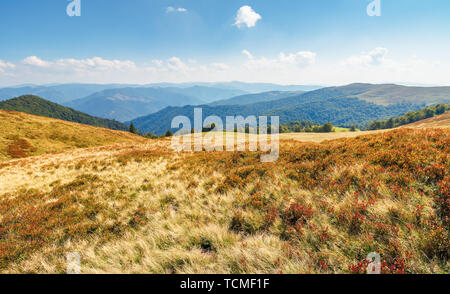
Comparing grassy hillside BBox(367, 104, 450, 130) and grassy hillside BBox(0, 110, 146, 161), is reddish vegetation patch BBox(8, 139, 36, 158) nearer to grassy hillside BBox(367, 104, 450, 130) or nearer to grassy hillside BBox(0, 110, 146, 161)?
grassy hillside BBox(0, 110, 146, 161)

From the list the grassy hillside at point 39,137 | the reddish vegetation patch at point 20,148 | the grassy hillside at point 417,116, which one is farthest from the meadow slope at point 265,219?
the grassy hillside at point 417,116

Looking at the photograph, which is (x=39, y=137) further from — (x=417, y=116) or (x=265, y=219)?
(x=417, y=116)

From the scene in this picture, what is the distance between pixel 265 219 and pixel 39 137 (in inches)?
2881

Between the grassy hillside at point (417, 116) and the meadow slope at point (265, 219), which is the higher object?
the grassy hillside at point (417, 116)

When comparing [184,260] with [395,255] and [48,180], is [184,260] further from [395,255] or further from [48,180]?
[48,180]

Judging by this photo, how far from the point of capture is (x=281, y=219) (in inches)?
205

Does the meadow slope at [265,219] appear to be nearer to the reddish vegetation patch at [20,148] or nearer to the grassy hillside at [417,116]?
the reddish vegetation patch at [20,148]

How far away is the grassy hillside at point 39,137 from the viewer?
1734 inches

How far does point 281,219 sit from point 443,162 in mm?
5193

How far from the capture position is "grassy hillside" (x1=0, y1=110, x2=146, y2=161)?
44031 millimetres

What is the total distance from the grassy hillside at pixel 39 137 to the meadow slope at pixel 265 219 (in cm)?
3739

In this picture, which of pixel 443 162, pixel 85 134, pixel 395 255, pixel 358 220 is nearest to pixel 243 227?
pixel 358 220

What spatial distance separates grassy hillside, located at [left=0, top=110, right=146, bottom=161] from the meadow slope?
123 feet
